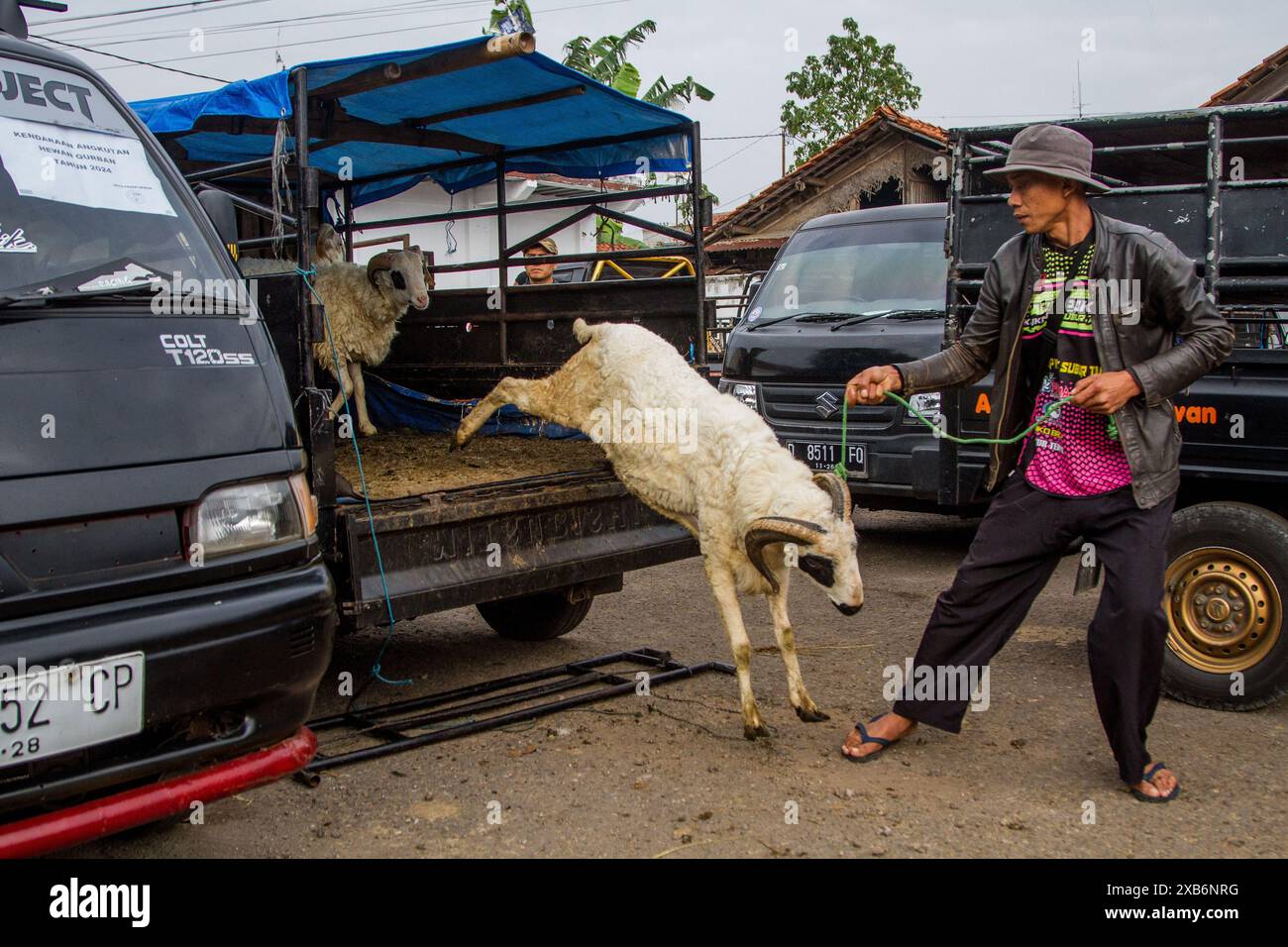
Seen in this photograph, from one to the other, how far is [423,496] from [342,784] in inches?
48.1

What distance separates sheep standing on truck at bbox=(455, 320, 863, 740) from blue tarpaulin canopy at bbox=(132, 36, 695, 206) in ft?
4.62

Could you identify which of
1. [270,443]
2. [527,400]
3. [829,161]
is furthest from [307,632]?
[829,161]

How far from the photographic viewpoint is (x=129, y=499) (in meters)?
2.74

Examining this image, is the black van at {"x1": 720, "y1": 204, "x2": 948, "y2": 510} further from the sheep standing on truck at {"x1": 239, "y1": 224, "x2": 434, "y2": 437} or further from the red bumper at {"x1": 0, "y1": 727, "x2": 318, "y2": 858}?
the red bumper at {"x1": 0, "y1": 727, "x2": 318, "y2": 858}

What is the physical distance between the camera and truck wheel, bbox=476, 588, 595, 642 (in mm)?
5840

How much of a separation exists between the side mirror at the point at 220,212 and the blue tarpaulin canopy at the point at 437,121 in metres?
0.81

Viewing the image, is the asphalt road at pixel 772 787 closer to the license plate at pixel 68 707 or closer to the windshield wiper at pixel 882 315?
the license plate at pixel 68 707

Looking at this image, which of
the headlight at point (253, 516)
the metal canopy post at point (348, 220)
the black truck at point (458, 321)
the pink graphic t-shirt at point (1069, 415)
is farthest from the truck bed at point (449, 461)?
the pink graphic t-shirt at point (1069, 415)

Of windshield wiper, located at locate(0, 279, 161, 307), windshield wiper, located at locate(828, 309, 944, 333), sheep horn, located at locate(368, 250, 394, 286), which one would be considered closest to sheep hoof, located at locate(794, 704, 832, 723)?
windshield wiper, located at locate(0, 279, 161, 307)

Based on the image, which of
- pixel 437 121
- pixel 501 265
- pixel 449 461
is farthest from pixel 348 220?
pixel 449 461

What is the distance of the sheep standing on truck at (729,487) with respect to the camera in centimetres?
414

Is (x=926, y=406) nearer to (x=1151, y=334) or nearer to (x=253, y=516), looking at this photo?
(x=1151, y=334)

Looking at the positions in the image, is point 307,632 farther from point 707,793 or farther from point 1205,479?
point 1205,479

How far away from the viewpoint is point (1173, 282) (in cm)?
363
